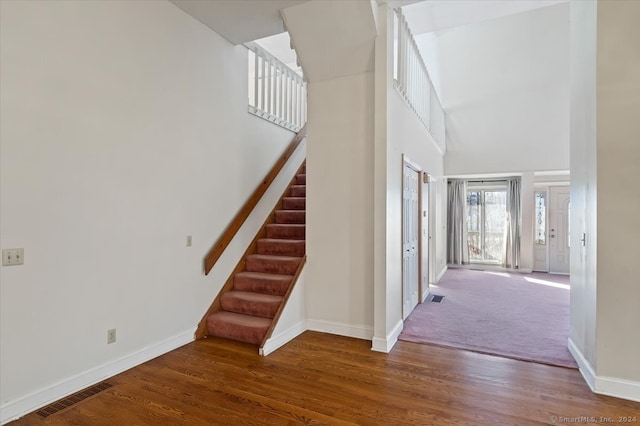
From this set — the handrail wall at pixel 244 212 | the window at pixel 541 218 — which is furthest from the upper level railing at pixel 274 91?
the window at pixel 541 218

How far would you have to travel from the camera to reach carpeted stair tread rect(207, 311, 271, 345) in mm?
3473

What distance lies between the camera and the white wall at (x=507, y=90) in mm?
A: 6699

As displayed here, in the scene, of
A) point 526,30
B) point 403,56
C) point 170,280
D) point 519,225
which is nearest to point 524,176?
point 519,225

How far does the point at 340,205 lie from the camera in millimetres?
3803

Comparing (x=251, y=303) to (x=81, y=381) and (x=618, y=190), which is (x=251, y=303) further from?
(x=618, y=190)

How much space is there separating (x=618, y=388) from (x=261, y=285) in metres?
3.34

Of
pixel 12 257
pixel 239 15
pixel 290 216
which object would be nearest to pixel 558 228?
pixel 290 216

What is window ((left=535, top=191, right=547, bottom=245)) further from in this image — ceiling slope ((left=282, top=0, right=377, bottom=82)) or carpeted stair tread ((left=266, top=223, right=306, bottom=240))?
ceiling slope ((left=282, top=0, right=377, bottom=82))

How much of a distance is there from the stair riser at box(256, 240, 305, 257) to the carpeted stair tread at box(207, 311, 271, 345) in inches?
39.3

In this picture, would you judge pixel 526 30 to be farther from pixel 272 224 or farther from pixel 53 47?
pixel 53 47

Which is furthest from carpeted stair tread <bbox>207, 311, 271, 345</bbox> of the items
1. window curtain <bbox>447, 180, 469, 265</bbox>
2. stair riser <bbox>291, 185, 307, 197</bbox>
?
window curtain <bbox>447, 180, 469, 265</bbox>

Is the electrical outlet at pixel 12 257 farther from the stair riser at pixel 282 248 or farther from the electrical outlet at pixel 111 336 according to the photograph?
the stair riser at pixel 282 248

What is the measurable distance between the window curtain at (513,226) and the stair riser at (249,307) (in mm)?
7264

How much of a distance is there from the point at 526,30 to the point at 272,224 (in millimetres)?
6379
